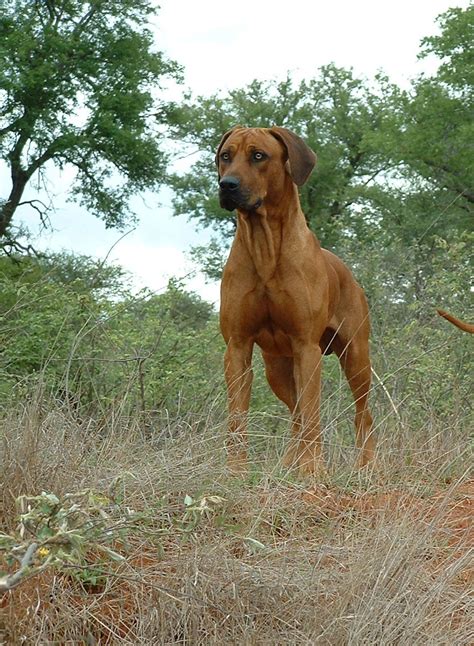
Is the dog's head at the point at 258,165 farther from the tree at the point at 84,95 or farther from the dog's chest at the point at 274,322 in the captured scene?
the tree at the point at 84,95

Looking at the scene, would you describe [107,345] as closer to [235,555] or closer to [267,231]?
[267,231]

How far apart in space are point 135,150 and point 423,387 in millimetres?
15093

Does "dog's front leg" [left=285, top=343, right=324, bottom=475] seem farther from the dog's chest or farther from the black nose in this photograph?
the black nose

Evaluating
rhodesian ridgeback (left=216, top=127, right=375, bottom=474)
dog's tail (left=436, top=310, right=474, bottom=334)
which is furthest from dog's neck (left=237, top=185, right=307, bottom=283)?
dog's tail (left=436, top=310, right=474, bottom=334)

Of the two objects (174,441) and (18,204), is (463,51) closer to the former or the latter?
(18,204)

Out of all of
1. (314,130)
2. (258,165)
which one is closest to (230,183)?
(258,165)

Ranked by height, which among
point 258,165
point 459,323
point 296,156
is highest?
point 296,156

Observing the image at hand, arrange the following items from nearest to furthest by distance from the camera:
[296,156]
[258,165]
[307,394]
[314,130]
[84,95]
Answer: [258,165], [296,156], [307,394], [84,95], [314,130]

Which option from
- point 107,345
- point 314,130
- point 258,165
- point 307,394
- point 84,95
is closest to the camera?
point 258,165

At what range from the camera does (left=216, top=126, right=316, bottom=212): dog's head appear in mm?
5961

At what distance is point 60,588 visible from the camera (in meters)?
3.98

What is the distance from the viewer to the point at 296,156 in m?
6.22

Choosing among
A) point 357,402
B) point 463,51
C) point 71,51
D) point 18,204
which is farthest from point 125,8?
point 357,402

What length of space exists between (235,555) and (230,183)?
2.23 m
